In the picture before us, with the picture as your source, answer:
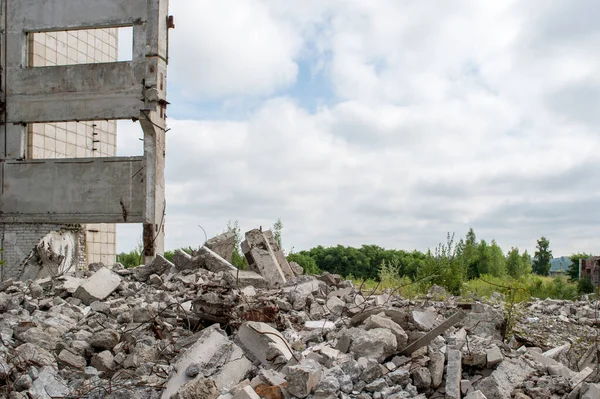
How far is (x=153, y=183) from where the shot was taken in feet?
42.5

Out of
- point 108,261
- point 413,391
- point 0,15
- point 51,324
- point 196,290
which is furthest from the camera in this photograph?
point 108,261

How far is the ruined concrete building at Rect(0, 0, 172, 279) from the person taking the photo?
512 inches

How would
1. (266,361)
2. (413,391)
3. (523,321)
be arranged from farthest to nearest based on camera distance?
(523,321) < (266,361) < (413,391)

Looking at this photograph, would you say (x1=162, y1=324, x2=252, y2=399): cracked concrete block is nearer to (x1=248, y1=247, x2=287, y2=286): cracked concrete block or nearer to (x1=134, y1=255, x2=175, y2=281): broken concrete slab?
(x1=248, y1=247, x2=287, y2=286): cracked concrete block

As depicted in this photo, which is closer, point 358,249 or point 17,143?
point 17,143

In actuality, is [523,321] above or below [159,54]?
below

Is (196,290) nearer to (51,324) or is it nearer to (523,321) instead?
(51,324)

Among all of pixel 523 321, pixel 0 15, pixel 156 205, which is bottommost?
pixel 523 321

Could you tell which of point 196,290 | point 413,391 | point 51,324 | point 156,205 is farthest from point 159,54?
point 413,391

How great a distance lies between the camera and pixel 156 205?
13.0 meters

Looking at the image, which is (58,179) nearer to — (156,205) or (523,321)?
(156,205)

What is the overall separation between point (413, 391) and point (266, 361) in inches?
49.1

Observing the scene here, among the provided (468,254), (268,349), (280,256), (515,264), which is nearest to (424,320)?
(268,349)

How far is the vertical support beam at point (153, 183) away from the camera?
1289 centimetres
